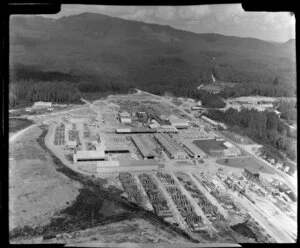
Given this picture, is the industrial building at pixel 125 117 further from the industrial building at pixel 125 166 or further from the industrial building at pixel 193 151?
the industrial building at pixel 193 151

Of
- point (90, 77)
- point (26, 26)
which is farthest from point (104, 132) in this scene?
point (26, 26)

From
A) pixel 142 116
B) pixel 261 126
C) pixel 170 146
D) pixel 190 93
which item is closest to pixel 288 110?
pixel 261 126

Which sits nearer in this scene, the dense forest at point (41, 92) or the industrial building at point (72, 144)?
the dense forest at point (41, 92)

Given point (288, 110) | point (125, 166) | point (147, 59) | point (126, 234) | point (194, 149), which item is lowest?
Result: point (126, 234)

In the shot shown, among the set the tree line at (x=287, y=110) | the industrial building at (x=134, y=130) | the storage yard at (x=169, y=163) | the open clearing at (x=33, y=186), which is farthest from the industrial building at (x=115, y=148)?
the tree line at (x=287, y=110)

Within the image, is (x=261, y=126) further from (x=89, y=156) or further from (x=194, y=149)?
(x=89, y=156)
